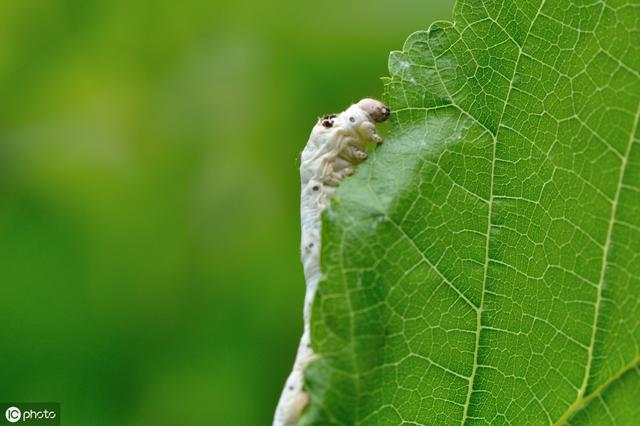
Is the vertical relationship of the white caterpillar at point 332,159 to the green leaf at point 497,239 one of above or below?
above

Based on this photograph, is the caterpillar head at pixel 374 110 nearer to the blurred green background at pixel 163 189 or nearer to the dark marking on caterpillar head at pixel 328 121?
the dark marking on caterpillar head at pixel 328 121

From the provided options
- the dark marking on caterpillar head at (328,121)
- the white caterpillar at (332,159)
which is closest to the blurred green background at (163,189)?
the dark marking on caterpillar head at (328,121)

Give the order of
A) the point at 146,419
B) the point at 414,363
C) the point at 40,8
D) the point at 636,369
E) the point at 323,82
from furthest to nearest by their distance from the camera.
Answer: the point at 40,8 < the point at 323,82 < the point at 146,419 < the point at 414,363 < the point at 636,369

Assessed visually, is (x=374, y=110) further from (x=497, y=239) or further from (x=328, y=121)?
(x=497, y=239)

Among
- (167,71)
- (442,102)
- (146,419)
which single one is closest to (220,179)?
(167,71)

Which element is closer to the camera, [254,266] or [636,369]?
[636,369]

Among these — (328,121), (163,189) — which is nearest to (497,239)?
(328,121)

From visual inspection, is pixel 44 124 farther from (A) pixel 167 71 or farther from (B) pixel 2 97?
(A) pixel 167 71
